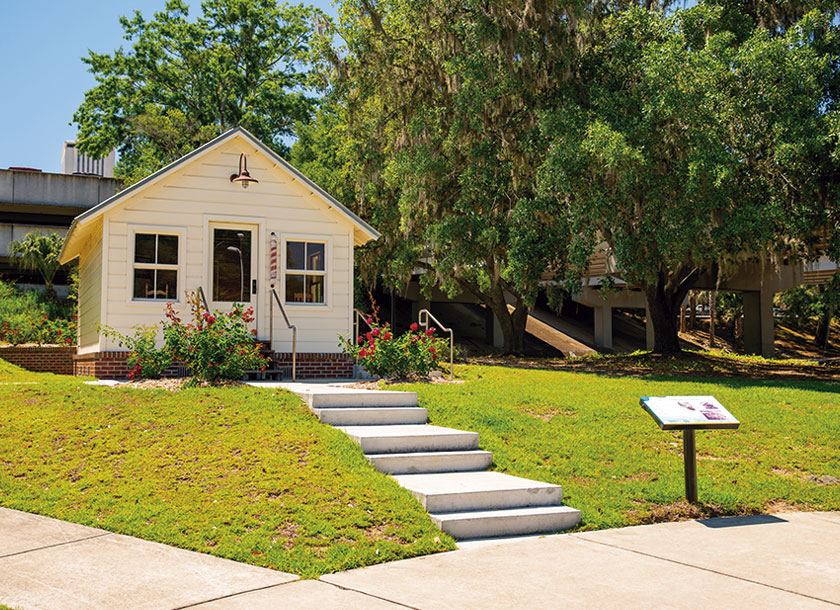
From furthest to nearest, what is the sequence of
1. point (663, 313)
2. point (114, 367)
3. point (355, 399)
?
point (663, 313) < point (114, 367) < point (355, 399)

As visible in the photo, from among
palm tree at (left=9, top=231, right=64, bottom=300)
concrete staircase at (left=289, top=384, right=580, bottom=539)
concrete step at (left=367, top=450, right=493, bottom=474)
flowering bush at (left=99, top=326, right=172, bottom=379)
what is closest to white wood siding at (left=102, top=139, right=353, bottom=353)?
flowering bush at (left=99, top=326, right=172, bottom=379)

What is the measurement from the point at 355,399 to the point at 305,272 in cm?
529

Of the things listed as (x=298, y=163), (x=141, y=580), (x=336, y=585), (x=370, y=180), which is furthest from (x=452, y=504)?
(x=298, y=163)

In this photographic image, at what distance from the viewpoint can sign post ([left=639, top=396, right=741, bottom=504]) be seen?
25.5ft

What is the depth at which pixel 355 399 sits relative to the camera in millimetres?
10438

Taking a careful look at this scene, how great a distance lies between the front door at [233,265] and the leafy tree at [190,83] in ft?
68.5

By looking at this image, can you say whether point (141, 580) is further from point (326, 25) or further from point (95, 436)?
point (326, 25)

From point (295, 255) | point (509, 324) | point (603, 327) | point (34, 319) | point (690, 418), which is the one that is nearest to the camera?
point (690, 418)

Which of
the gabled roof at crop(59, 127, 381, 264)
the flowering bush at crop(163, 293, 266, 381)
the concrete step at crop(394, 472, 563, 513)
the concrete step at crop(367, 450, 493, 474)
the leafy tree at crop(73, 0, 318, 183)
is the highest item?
the leafy tree at crop(73, 0, 318, 183)

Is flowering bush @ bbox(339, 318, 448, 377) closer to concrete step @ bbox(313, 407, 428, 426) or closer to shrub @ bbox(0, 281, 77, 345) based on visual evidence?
concrete step @ bbox(313, 407, 428, 426)

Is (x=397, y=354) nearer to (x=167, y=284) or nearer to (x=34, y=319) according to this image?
(x=167, y=284)

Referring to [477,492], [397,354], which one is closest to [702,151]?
[397,354]

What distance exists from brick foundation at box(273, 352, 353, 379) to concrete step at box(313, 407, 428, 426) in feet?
15.9

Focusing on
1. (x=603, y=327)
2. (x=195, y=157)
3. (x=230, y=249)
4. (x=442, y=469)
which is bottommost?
(x=442, y=469)
